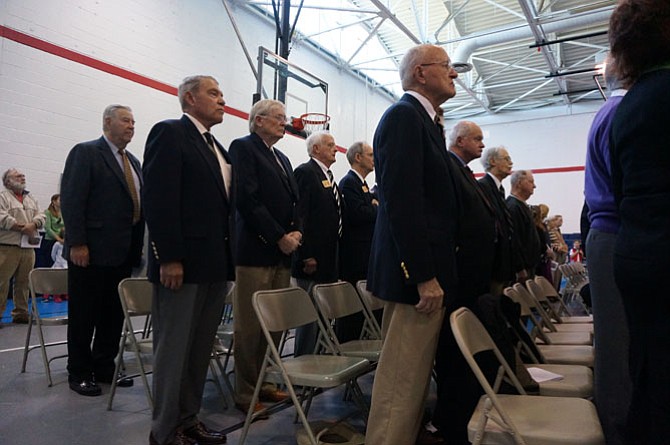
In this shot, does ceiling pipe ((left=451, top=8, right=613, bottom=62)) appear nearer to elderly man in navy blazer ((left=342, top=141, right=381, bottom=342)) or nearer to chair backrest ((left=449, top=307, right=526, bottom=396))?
elderly man in navy blazer ((left=342, top=141, right=381, bottom=342))

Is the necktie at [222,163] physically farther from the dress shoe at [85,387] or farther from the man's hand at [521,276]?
the man's hand at [521,276]

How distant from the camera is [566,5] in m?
9.31

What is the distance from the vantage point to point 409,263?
5.54 feet

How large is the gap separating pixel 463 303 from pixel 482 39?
848cm

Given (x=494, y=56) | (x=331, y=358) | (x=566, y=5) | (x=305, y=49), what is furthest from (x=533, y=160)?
(x=331, y=358)

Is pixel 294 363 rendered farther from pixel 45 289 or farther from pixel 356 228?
pixel 45 289

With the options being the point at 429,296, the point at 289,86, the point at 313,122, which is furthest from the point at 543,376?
the point at 289,86

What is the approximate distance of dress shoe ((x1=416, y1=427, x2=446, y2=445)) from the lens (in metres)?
2.16

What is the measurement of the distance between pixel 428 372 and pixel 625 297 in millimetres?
853

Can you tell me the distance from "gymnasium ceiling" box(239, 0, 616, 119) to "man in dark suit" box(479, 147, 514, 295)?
4572mm

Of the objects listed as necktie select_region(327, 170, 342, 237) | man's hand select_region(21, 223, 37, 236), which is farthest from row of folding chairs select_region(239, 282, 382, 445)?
man's hand select_region(21, 223, 37, 236)

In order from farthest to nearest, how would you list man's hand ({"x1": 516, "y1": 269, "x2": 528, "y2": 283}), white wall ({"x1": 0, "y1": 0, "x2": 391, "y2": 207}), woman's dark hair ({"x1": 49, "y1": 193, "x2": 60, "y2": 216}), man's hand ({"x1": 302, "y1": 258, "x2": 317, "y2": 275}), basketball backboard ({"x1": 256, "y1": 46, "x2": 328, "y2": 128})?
basketball backboard ({"x1": 256, "y1": 46, "x2": 328, "y2": 128})
woman's dark hair ({"x1": 49, "y1": 193, "x2": 60, "y2": 216})
white wall ({"x1": 0, "y1": 0, "x2": 391, "y2": 207})
man's hand ({"x1": 516, "y1": 269, "x2": 528, "y2": 283})
man's hand ({"x1": 302, "y1": 258, "x2": 317, "y2": 275})

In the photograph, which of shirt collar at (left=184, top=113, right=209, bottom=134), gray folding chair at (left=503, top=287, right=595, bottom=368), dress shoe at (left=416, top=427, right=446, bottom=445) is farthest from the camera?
gray folding chair at (left=503, top=287, right=595, bottom=368)

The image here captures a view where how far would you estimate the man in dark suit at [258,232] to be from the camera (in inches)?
104
